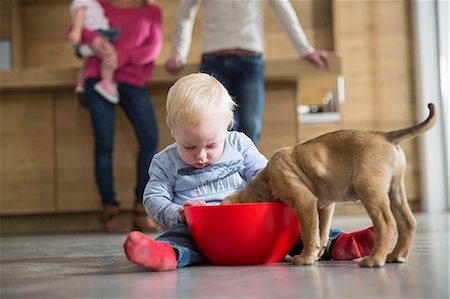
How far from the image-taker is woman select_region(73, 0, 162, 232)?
3.03 m

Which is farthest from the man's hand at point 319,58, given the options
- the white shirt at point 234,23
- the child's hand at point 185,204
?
the child's hand at point 185,204

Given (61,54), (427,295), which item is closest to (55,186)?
(61,54)

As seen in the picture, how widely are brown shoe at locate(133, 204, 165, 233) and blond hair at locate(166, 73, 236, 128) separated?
1600 millimetres

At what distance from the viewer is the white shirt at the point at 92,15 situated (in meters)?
3.08

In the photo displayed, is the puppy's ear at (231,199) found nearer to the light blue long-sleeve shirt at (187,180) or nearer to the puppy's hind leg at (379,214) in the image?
the light blue long-sleeve shirt at (187,180)

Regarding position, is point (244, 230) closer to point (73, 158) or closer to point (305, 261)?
point (305, 261)

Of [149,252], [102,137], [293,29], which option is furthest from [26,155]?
[149,252]

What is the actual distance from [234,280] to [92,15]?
218 cm

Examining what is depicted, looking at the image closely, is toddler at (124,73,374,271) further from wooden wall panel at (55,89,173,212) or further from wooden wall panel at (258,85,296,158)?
wooden wall panel at (55,89,173,212)

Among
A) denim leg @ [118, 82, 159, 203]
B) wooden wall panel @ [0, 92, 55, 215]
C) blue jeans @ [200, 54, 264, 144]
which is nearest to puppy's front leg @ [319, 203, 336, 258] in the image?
blue jeans @ [200, 54, 264, 144]

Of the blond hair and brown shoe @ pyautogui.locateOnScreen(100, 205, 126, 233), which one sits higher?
the blond hair

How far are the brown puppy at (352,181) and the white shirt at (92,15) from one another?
6.28 feet

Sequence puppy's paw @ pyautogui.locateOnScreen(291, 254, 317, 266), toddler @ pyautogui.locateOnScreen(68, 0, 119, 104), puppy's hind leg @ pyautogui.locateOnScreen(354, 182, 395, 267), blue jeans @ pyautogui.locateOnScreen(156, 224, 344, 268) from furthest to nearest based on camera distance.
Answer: toddler @ pyautogui.locateOnScreen(68, 0, 119, 104), blue jeans @ pyautogui.locateOnScreen(156, 224, 344, 268), puppy's paw @ pyautogui.locateOnScreen(291, 254, 317, 266), puppy's hind leg @ pyautogui.locateOnScreen(354, 182, 395, 267)

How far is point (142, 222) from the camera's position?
3.08 m
